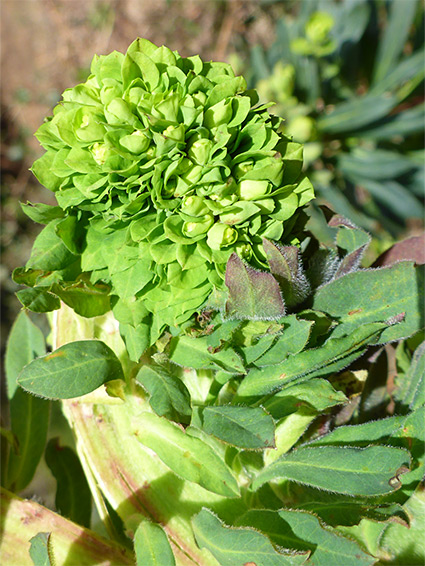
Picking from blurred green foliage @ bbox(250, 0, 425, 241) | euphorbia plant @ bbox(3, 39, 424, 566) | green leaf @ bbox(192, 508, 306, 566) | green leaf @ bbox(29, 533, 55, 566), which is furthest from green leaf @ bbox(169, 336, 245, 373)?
blurred green foliage @ bbox(250, 0, 425, 241)

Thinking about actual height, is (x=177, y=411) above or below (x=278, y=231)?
below

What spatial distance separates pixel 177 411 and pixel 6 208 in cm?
357

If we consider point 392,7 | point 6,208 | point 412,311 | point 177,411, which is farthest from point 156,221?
point 6,208

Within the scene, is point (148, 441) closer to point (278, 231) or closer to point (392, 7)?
point (278, 231)

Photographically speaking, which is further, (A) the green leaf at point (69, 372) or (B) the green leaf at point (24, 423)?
(B) the green leaf at point (24, 423)

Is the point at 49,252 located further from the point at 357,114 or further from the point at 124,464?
the point at 357,114

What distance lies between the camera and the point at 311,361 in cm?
81

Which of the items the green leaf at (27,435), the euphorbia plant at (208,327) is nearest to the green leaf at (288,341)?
the euphorbia plant at (208,327)

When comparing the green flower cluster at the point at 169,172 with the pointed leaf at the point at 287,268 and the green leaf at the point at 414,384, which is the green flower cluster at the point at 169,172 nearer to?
the pointed leaf at the point at 287,268

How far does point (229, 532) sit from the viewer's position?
0.76m

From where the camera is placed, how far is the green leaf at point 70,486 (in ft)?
3.59

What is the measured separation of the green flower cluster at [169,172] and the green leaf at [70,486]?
0.43 metres

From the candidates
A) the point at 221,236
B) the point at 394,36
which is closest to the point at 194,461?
the point at 221,236

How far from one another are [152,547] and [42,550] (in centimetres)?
17
